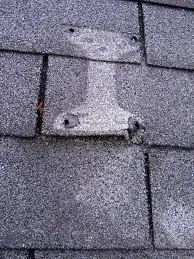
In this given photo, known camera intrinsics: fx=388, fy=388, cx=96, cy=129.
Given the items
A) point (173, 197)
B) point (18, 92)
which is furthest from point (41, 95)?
point (173, 197)

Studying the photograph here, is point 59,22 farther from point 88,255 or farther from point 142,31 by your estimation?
point 88,255

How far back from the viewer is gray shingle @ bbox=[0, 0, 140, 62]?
160 cm

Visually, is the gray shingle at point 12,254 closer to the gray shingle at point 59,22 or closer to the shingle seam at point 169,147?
the shingle seam at point 169,147

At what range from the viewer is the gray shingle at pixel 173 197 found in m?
1.34

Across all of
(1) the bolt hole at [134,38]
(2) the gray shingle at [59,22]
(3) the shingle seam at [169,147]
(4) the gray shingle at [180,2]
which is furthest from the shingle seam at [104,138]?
(4) the gray shingle at [180,2]

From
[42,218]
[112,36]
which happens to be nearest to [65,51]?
[112,36]

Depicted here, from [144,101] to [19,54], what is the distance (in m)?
0.54

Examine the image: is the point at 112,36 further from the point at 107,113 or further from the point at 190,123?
the point at 190,123

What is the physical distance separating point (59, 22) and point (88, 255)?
3.18ft

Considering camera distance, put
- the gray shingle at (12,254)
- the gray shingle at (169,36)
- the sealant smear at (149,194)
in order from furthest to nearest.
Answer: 1. the gray shingle at (169,36)
2. the sealant smear at (149,194)
3. the gray shingle at (12,254)

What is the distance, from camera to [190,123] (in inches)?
61.9

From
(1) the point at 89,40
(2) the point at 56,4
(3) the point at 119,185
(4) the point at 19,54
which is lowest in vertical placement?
(3) the point at 119,185

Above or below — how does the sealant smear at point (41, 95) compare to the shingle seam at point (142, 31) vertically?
below

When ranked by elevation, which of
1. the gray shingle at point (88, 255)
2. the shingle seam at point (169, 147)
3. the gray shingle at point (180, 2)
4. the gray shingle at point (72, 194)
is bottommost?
the gray shingle at point (88, 255)
